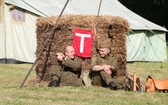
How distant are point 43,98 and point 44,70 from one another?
2.54m

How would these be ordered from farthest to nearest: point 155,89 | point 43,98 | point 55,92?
point 155,89, point 55,92, point 43,98

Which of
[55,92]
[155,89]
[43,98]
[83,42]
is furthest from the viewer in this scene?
[83,42]

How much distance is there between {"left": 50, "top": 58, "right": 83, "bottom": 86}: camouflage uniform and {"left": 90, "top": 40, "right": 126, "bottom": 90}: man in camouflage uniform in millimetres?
314

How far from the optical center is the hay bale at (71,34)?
9281 millimetres

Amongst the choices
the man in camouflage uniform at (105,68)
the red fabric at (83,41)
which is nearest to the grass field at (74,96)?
the man in camouflage uniform at (105,68)

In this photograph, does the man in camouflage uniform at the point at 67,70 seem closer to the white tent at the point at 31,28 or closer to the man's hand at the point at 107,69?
the man's hand at the point at 107,69

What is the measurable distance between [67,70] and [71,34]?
0.95 meters

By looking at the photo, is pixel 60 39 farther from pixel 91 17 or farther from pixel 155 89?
pixel 155 89

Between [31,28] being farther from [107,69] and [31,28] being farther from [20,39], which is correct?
[107,69]

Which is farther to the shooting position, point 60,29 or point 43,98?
point 60,29

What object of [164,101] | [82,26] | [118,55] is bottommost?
[164,101]

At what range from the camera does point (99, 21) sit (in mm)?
9328

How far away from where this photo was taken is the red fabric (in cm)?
917

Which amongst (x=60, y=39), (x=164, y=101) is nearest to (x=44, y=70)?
(x=60, y=39)
